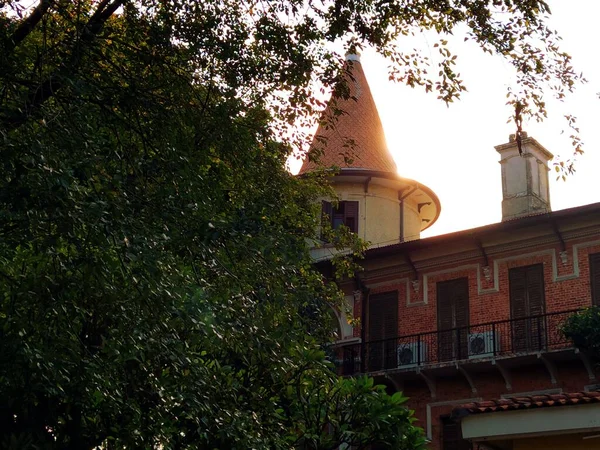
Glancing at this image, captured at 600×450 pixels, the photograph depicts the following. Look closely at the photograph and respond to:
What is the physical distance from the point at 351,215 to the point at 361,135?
4.20m

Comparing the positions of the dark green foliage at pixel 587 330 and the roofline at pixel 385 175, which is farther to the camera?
the roofline at pixel 385 175

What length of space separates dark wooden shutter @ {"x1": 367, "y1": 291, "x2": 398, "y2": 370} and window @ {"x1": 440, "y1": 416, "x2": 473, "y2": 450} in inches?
86.4

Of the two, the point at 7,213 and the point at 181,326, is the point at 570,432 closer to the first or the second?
the point at 181,326

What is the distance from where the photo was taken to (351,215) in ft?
102

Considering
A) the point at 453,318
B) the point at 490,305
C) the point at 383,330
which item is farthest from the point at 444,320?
the point at 383,330

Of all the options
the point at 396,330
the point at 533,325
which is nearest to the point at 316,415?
the point at 533,325

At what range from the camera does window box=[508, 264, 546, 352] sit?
2308 centimetres

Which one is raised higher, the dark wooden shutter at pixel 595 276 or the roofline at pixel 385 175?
the roofline at pixel 385 175

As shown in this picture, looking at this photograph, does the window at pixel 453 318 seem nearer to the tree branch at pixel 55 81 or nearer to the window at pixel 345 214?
the window at pixel 345 214

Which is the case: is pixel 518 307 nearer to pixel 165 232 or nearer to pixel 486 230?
pixel 486 230

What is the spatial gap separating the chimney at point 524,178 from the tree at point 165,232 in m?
15.1

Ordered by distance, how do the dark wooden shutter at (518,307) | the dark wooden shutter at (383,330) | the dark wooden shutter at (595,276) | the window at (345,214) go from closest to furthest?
the dark wooden shutter at (595,276) → the dark wooden shutter at (518,307) → the dark wooden shutter at (383,330) → the window at (345,214)

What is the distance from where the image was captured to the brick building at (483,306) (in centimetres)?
2306

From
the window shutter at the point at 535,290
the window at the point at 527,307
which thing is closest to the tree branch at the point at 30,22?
the window at the point at 527,307
